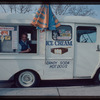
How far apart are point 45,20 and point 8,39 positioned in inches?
55.8

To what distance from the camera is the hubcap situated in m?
4.71

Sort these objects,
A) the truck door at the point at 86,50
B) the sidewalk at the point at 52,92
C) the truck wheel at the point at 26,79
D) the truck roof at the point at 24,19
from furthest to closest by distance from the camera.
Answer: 1. the truck door at the point at 86,50
2. the truck wheel at the point at 26,79
3. the truck roof at the point at 24,19
4. the sidewalk at the point at 52,92

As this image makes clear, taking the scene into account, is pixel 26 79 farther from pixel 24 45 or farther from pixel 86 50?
pixel 86 50

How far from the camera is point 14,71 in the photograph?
4551 mm

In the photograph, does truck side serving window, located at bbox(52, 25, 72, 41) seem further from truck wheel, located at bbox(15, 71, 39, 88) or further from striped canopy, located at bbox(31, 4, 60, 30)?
truck wheel, located at bbox(15, 71, 39, 88)

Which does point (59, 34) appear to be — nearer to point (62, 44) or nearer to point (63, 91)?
point (62, 44)

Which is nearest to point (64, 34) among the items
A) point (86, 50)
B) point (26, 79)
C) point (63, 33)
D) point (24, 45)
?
point (63, 33)

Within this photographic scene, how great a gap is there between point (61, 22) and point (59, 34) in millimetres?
419

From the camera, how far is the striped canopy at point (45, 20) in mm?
4570

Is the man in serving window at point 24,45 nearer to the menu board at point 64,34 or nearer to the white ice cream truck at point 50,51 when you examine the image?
the white ice cream truck at point 50,51

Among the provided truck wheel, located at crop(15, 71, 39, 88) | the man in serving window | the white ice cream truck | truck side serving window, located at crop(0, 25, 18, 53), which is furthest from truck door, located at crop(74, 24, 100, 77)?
truck side serving window, located at crop(0, 25, 18, 53)

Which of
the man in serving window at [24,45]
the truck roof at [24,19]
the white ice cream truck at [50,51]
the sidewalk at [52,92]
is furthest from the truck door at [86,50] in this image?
the man in serving window at [24,45]

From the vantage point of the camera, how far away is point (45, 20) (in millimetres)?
4605

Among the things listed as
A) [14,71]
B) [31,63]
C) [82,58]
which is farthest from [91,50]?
[14,71]
